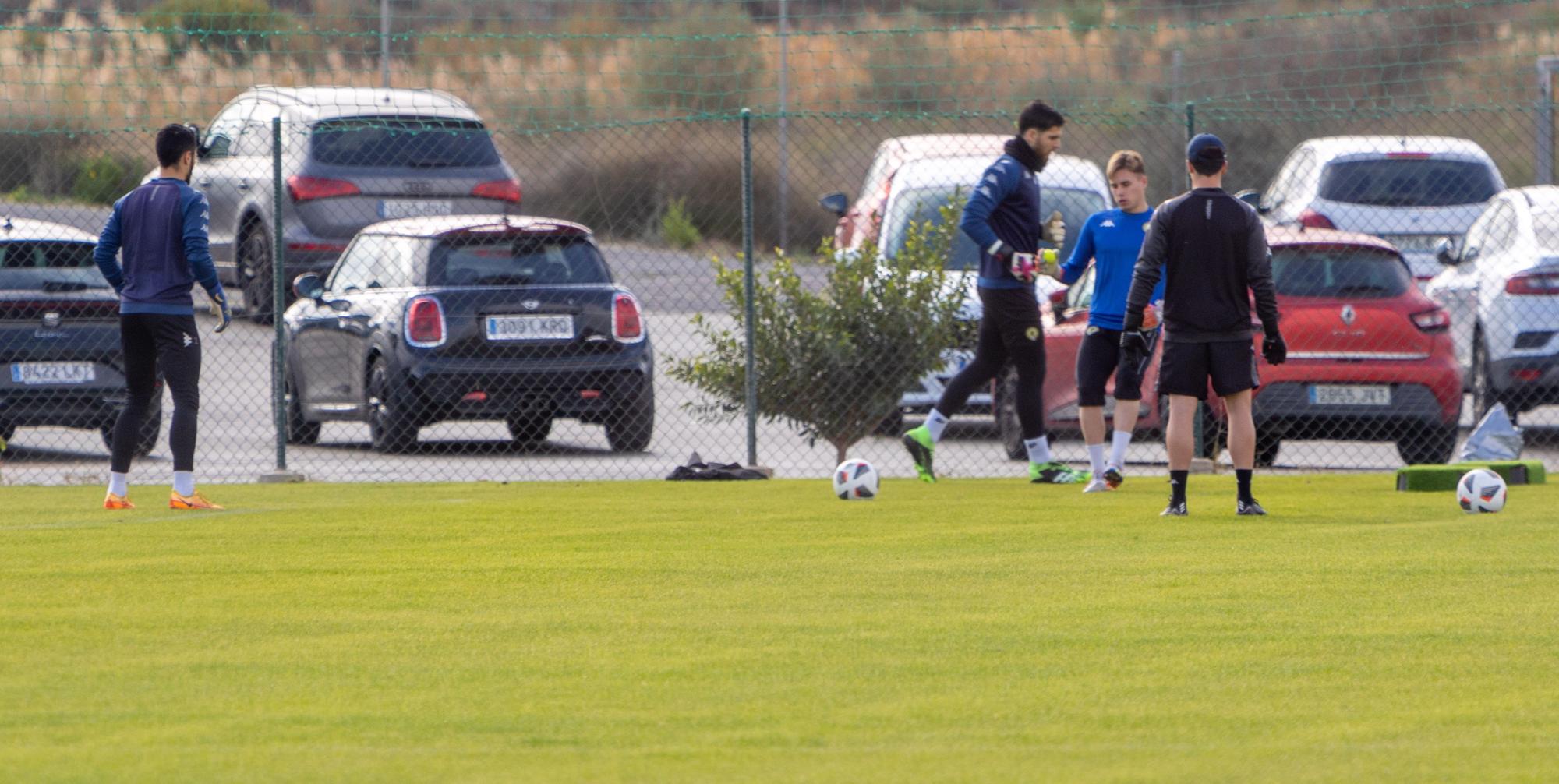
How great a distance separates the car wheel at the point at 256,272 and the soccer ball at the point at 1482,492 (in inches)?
380

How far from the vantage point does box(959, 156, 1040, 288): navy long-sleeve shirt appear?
1171 cm

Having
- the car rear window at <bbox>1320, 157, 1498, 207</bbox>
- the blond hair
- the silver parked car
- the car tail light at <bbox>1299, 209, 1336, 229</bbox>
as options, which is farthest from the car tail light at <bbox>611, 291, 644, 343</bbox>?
the car rear window at <bbox>1320, 157, 1498, 207</bbox>

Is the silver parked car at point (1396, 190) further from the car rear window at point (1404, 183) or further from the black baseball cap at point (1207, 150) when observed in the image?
the black baseball cap at point (1207, 150)

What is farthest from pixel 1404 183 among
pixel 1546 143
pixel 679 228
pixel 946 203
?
pixel 679 228

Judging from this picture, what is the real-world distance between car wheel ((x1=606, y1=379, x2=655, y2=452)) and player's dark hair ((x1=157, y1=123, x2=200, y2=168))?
446 cm

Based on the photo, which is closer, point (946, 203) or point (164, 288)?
point (164, 288)

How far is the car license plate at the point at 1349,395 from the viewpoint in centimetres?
1380

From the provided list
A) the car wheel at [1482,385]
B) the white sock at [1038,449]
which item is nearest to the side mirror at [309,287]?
the white sock at [1038,449]

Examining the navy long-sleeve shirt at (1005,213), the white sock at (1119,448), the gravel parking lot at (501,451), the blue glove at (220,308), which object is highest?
the navy long-sleeve shirt at (1005,213)

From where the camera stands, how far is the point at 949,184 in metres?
17.1

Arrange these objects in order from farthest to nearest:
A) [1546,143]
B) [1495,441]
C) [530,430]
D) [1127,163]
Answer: [1546,143]
[530,430]
[1495,441]
[1127,163]

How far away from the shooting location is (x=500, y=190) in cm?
1989

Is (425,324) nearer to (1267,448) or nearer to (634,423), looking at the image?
(634,423)

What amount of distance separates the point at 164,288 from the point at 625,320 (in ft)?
14.1
